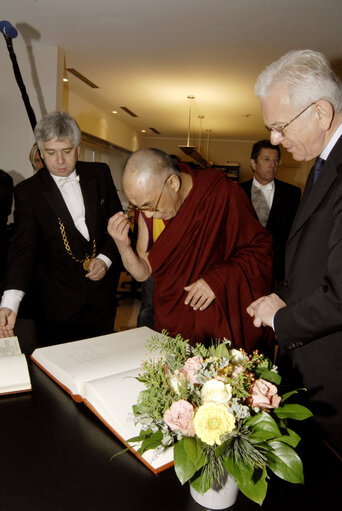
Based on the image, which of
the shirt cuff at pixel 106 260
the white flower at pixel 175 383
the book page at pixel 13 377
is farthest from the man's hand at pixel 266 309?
the shirt cuff at pixel 106 260

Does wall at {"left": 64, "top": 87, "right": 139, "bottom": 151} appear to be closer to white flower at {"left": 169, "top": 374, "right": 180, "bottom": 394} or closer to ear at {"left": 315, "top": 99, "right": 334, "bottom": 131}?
ear at {"left": 315, "top": 99, "right": 334, "bottom": 131}

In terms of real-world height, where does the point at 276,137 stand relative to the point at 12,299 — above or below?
above

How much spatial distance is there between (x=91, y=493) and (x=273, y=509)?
282 mm

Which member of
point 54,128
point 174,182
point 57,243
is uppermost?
point 54,128

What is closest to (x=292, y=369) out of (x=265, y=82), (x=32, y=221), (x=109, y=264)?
(x=265, y=82)

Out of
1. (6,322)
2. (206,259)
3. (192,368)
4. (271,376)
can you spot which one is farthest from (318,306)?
Answer: (6,322)

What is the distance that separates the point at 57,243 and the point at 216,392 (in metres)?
1.48

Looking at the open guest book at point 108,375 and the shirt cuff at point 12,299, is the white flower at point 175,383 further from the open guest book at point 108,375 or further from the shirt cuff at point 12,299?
the shirt cuff at point 12,299

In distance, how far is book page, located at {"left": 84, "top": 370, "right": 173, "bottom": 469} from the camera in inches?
28.9

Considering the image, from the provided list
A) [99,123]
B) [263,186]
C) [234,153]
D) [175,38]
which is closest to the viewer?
[263,186]

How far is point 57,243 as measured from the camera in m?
1.90

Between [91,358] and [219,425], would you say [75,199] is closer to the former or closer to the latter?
[91,358]

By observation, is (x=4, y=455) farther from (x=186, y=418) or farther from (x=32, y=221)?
(x=32, y=221)

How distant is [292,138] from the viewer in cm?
108
